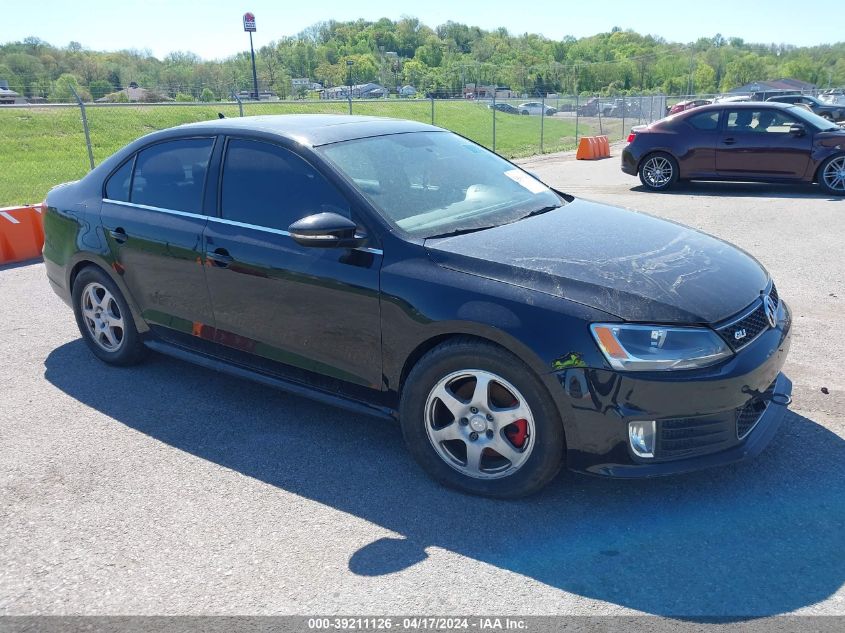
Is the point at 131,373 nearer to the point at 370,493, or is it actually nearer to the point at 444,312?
the point at 370,493

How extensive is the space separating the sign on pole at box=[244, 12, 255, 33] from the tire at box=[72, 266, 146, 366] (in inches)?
1877

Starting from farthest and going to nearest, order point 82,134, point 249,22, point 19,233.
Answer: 1. point 249,22
2. point 82,134
3. point 19,233

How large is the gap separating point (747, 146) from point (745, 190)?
1.02 m

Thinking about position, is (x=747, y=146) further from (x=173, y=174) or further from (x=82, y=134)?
(x=82, y=134)

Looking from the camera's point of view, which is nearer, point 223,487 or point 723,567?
point 723,567

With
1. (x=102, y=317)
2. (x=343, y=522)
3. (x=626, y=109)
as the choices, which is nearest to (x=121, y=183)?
(x=102, y=317)

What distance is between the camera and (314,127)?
4336 mm

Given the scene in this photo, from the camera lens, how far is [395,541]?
3.16 m

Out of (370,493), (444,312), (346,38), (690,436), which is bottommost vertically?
(370,493)

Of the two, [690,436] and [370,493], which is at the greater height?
[690,436]

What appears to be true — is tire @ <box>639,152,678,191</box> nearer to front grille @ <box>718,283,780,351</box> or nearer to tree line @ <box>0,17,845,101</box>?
front grille @ <box>718,283,780,351</box>

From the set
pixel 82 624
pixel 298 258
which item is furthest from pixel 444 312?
pixel 82 624

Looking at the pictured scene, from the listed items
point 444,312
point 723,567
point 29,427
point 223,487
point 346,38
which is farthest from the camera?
point 346,38

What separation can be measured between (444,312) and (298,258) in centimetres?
94
